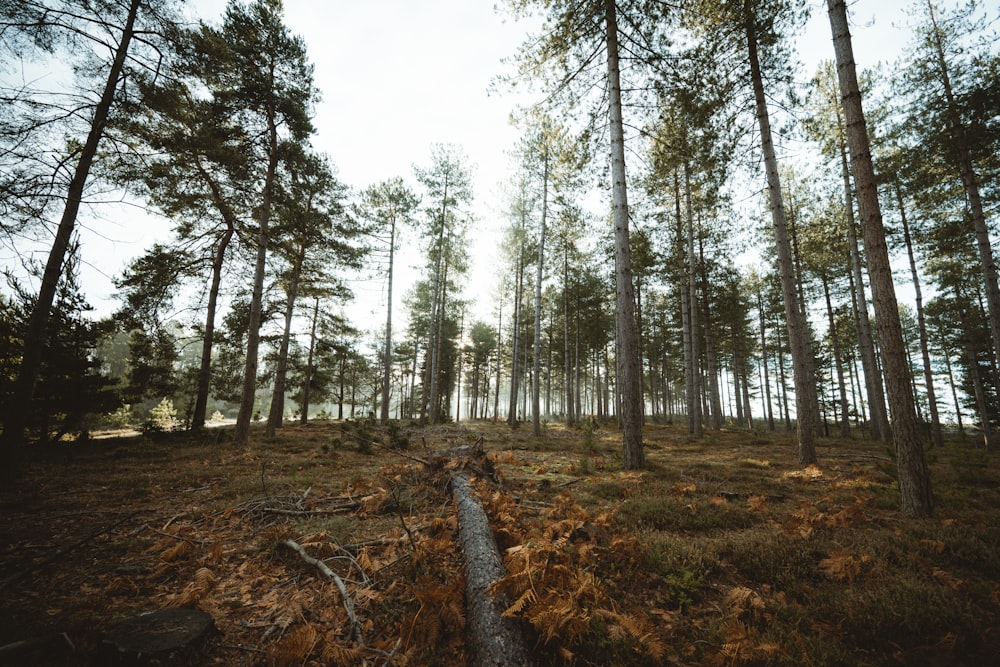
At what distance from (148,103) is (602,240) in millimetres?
16653

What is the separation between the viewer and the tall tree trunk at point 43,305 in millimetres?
6516

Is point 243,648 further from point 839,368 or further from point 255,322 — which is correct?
point 839,368

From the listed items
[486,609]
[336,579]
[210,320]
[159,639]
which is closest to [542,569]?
[486,609]

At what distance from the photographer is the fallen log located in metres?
1.96

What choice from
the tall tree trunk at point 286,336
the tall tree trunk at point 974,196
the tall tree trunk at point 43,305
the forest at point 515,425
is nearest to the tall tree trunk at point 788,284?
the forest at point 515,425

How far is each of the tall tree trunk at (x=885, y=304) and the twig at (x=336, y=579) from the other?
6.45 metres

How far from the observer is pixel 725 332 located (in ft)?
79.7

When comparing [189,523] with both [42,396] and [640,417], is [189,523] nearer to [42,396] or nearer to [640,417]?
[640,417]

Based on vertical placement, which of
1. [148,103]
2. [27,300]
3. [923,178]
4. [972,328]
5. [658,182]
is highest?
[658,182]

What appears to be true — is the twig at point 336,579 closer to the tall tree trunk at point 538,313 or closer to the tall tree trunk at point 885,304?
the tall tree trunk at point 885,304

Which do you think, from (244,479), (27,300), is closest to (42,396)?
(27,300)

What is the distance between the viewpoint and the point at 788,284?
8.47 m

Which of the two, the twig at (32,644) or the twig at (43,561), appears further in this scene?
the twig at (43,561)

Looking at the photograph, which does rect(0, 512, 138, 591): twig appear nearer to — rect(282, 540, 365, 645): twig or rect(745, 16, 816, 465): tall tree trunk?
rect(282, 540, 365, 645): twig
